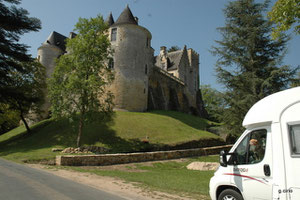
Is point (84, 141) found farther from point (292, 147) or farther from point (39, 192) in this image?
point (292, 147)

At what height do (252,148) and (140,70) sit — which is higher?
(140,70)

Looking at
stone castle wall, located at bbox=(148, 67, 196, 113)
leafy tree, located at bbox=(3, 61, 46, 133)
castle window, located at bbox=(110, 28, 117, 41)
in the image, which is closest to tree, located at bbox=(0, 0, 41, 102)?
leafy tree, located at bbox=(3, 61, 46, 133)

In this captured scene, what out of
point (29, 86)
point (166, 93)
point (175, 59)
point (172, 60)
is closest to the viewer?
point (29, 86)

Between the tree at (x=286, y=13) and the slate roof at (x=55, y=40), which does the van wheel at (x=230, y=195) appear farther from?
the slate roof at (x=55, y=40)

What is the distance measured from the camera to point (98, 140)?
20.0 meters

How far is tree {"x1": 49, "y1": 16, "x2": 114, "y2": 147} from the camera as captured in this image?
18.8 meters

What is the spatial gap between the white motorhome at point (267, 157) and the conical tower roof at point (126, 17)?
27.5 metres

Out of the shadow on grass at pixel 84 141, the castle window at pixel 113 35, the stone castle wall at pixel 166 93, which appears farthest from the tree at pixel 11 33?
the stone castle wall at pixel 166 93

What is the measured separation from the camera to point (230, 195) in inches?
190

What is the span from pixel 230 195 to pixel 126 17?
96.1 feet

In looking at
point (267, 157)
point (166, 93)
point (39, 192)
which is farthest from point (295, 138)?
point (166, 93)

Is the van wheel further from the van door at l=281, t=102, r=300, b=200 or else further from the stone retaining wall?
the stone retaining wall

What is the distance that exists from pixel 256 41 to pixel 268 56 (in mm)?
1600

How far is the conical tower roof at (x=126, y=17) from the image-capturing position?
97.3ft
